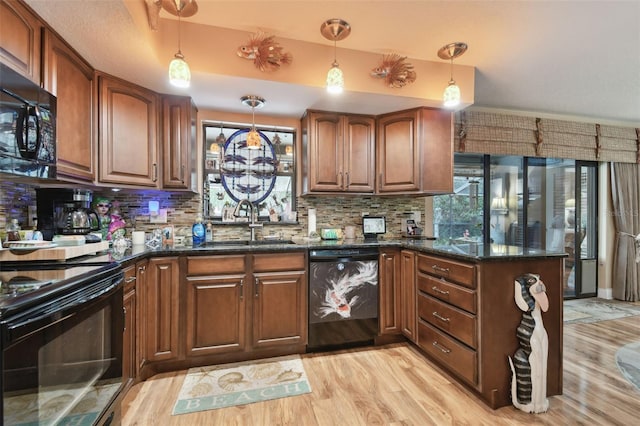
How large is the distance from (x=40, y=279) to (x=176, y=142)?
4.97 feet

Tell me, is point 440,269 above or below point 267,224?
below

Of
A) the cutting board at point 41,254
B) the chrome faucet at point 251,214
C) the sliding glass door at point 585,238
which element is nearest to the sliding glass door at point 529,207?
the sliding glass door at point 585,238

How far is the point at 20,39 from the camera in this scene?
1343 millimetres

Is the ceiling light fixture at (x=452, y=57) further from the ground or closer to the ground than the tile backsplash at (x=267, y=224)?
further from the ground

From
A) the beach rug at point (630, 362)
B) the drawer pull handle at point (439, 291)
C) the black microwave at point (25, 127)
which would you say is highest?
the black microwave at point (25, 127)

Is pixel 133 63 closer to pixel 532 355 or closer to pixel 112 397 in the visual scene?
pixel 112 397

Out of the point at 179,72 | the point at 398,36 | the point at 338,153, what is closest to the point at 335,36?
the point at 398,36

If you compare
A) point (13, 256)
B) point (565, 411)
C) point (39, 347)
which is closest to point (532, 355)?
point (565, 411)

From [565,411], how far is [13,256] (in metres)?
3.18

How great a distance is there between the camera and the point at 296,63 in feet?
6.86

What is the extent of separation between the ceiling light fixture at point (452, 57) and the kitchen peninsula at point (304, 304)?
1.10 meters

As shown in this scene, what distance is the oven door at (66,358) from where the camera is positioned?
808 millimetres

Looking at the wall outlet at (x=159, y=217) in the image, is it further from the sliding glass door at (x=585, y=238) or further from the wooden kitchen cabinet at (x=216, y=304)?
the sliding glass door at (x=585, y=238)

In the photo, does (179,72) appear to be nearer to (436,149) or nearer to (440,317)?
(436,149)
